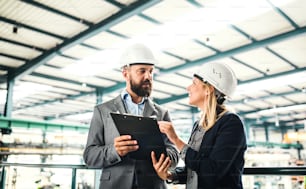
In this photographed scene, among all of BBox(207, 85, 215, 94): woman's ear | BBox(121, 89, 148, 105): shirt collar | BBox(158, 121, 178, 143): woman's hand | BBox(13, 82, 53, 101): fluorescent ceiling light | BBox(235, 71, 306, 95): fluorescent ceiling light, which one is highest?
BBox(13, 82, 53, 101): fluorescent ceiling light

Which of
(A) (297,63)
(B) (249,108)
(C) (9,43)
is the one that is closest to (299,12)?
(A) (297,63)

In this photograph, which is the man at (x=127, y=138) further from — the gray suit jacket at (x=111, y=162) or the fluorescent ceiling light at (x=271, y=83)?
the fluorescent ceiling light at (x=271, y=83)

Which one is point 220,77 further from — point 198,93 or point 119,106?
point 119,106

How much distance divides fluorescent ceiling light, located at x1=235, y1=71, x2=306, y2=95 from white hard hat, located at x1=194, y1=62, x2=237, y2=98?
5810 mm

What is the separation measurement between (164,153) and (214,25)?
14.2 feet

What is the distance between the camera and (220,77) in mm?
1451

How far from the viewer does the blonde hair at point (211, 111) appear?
1389 mm

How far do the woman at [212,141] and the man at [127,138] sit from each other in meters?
0.14

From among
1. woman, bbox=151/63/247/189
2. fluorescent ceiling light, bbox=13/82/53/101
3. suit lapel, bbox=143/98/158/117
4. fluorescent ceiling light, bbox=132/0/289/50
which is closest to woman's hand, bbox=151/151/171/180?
woman, bbox=151/63/247/189

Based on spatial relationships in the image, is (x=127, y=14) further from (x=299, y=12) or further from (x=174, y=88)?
(x=174, y=88)

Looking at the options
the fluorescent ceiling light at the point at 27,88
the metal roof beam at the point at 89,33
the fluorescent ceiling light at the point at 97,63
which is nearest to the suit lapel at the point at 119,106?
the metal roof beam at the point at 89,33

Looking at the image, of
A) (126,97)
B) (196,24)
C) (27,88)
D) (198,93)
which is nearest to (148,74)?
(126,97)

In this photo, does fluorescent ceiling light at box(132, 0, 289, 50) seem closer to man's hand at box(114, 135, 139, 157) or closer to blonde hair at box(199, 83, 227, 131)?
blonde hair at box(199, 83, 227, 131)

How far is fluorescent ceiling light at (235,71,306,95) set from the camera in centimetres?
704
